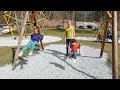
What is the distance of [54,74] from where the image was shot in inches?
233

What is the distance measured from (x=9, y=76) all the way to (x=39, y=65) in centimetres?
Answer: 146

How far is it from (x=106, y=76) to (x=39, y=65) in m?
2.30

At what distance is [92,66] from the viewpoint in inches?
275
